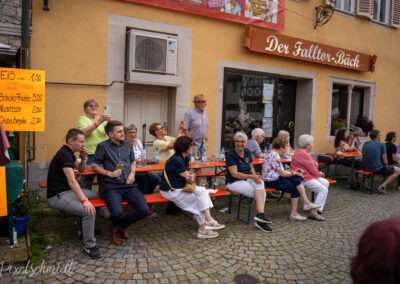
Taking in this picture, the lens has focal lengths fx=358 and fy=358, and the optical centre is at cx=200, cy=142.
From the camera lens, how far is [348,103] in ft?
36.1

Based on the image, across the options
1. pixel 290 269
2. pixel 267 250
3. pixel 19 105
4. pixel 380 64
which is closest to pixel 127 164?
pixel 19 105

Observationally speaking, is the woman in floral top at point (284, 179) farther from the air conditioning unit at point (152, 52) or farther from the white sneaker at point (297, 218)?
the air conditioning unit at point (152, 52)

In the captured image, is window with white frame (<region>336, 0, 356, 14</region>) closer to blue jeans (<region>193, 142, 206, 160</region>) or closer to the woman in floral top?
blue jeans (<region>193, 142, 206, 160</region>)

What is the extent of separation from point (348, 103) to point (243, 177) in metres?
7.12

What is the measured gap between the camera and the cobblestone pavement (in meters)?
3.59

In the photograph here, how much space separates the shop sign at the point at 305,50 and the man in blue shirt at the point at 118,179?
4.62 metres

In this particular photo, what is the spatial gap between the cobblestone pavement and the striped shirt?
1.87 metres

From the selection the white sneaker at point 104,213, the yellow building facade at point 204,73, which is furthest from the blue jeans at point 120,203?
the yellow building facade at point 204,73

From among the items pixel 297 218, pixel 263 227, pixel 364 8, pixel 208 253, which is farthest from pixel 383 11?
pixel 208 253

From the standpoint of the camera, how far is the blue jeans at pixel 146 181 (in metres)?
5.50

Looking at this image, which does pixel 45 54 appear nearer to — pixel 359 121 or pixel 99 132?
pixel 99 132

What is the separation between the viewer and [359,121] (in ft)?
36.6

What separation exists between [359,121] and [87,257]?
9715 millimetres

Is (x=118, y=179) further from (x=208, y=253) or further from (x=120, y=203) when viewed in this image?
(x=208, y=253)
